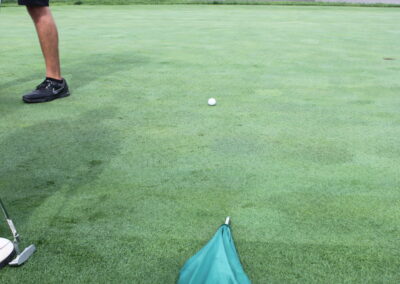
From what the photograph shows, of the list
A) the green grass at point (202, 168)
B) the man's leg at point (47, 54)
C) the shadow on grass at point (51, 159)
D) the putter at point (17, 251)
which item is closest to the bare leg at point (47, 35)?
the man's leg at point (47, 54)

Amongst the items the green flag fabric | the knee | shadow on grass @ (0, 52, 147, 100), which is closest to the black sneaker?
shadow on grass @ (0, 52, 147, 100)

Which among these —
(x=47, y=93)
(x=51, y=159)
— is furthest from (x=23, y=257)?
(x=47, y=93)

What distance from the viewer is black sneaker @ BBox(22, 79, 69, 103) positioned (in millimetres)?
3379

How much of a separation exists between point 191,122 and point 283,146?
0.63 meters

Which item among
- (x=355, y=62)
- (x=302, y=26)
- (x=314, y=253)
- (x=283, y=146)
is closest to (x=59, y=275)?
(x=314, y=253)

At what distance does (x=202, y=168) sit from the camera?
89.0 inches

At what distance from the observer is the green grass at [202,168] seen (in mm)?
1564

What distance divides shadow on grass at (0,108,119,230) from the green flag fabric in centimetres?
68

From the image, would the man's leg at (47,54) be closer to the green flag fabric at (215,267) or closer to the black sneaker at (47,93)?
the black sneaker at (47,93)

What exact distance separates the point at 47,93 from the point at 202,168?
1.62 meters

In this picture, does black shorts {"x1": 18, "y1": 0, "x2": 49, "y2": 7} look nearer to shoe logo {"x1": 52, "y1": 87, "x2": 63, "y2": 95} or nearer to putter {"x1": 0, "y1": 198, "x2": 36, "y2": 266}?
shoe logo {"x1": 52, "y1": 87, "x2": 63, "y2": 95}

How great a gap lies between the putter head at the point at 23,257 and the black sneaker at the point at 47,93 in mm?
2013

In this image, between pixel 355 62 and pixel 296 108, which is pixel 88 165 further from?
pixel 355 62

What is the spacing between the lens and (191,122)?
9.64 ft
